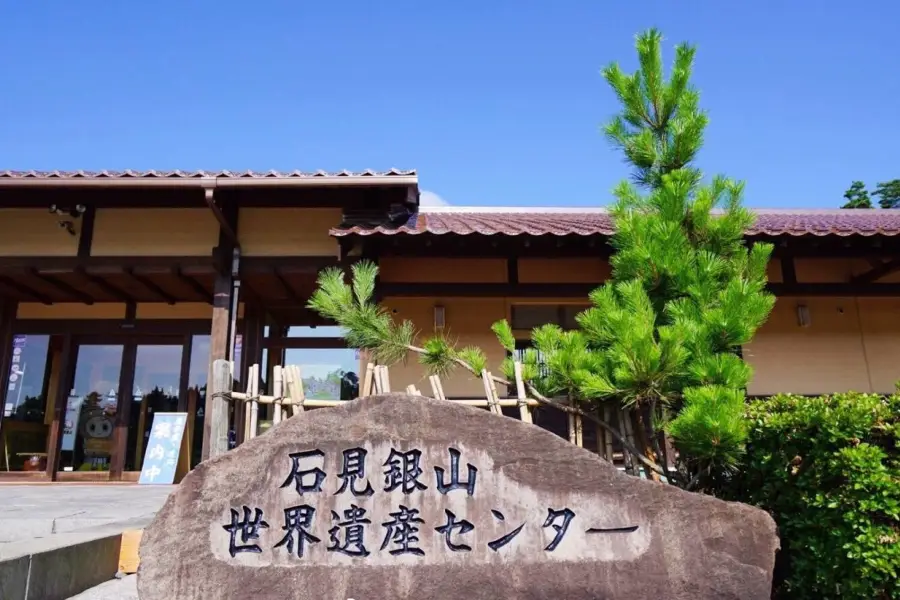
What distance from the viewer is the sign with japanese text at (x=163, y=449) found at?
7660 millimetres

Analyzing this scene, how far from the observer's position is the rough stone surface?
2.83 meters

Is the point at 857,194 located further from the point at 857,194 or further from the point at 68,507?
the point at 68,507

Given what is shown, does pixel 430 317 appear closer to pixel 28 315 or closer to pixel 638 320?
pixel 638 320

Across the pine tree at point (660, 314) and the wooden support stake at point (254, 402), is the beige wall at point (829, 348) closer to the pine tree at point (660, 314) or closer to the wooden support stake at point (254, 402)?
the pine tree at point (660, 314)

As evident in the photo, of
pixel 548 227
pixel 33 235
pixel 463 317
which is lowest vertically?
pixel 463 317

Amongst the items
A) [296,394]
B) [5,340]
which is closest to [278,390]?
[296,394]

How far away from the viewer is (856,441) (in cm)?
266

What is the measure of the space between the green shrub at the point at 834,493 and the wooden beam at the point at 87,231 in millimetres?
7239

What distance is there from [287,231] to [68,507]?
3.59 m

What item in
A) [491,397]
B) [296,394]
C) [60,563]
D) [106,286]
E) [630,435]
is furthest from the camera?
[106,286]

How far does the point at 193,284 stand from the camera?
779 centimetres

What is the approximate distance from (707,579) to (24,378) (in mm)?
9210

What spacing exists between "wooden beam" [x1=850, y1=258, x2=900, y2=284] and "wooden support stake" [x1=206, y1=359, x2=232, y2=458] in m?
6.49

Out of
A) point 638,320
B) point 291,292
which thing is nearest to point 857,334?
point 638,320
